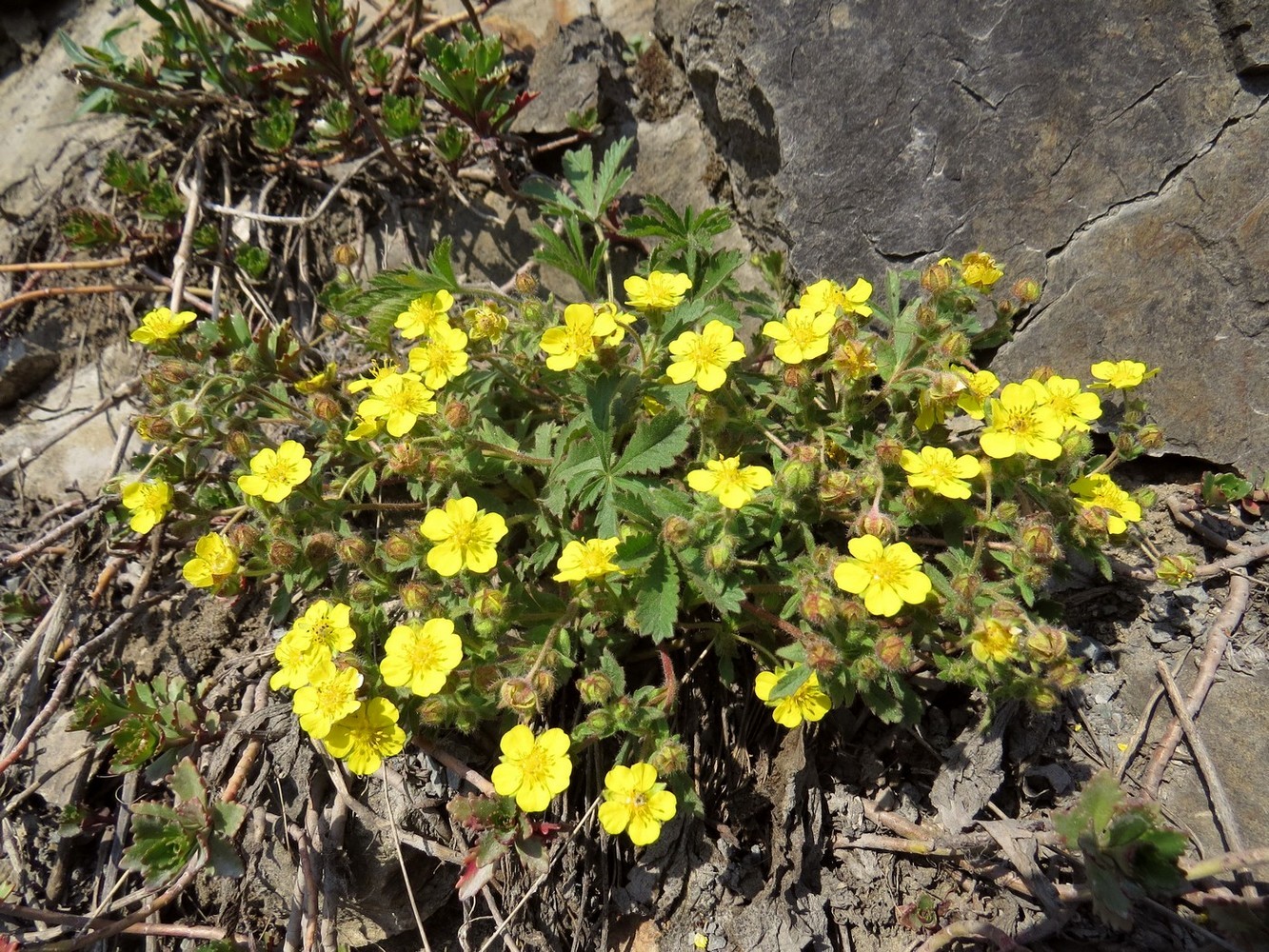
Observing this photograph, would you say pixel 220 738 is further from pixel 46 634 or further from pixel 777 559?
pixel 777 559

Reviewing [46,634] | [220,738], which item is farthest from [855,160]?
[46,634]

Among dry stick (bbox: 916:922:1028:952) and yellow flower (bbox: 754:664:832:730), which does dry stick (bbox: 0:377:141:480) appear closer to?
yellow flower (bbox: 754:664:832:730)

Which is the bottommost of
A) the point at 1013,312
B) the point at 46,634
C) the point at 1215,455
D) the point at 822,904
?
the point at 822,904

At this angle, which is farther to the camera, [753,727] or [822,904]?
[753,727]

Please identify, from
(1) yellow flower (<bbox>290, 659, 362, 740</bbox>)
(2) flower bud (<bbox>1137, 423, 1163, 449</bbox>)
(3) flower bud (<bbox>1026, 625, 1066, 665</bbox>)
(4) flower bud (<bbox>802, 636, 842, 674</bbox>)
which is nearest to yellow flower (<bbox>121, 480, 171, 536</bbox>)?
(1) yellow flower (<bbox>290, 659, 362, 740</bbox>)

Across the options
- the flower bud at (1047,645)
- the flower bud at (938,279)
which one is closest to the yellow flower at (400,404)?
the flower bud at (938,279)
